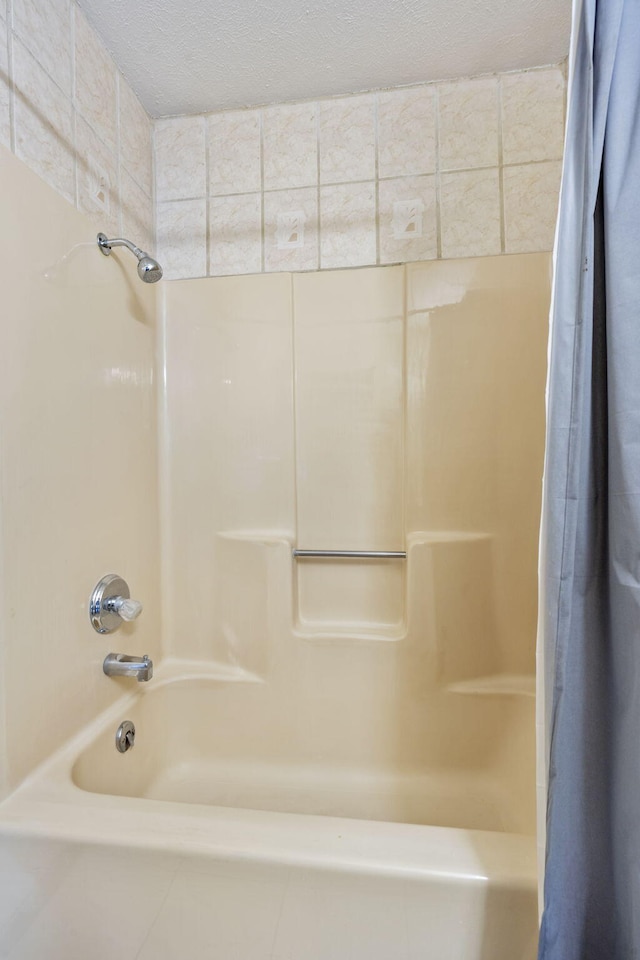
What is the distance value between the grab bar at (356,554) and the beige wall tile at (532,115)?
1.20m

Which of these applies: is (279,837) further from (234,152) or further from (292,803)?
(234,152)

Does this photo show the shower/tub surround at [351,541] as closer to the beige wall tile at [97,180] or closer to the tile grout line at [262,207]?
the tile grout line at [262,207]

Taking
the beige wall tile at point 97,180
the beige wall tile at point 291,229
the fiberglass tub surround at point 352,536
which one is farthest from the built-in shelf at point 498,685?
the beige wall tile at point 97,180

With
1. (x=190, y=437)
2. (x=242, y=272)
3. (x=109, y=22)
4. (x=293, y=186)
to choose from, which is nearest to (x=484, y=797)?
(x=190, y=437)

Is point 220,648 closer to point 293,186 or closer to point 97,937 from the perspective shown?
point 97,937

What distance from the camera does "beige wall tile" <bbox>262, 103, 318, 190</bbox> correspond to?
1.50 metres

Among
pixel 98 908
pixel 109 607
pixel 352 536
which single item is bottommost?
pixel 98 908

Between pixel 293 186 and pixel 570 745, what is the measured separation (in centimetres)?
159

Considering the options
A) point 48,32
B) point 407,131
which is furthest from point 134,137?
point 407,131

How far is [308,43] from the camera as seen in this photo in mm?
1288

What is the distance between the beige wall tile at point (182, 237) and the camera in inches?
61.8

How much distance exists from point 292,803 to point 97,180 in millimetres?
1779

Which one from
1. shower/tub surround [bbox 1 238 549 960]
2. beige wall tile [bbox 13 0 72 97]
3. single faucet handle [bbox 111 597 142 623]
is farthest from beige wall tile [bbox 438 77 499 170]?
single faucet handle [bbox 111 597 142 623]

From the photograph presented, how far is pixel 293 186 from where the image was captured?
1521 millimetres
